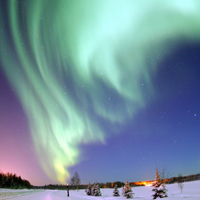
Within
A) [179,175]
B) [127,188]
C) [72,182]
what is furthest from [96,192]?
[72,182]

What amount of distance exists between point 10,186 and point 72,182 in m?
38.4

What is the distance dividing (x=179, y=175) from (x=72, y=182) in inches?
2678

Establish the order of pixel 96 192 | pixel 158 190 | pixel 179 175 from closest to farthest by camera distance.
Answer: pixel 158 190
pixel 96 192
pixel 179 175

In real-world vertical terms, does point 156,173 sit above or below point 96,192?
above

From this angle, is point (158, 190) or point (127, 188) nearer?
point (158, 190)

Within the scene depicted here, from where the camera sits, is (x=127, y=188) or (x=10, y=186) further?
(x=10, y=186)

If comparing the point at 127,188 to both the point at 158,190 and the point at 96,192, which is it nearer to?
the point at 158,190

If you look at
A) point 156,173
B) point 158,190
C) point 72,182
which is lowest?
point 72,182

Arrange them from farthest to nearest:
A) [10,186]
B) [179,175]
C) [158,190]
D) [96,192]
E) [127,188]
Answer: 1. [10,186]
2. [179,175]
3. [96,192]
4. [127,188]
5. [158,190]

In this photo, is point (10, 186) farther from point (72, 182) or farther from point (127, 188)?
point (127, 188)

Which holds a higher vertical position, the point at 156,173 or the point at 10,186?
the point at 156,173

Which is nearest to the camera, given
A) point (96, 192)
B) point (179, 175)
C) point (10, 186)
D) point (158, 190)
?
point (158, 190)

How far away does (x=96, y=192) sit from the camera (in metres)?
55.4

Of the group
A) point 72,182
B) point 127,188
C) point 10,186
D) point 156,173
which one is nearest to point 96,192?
point 127,188
